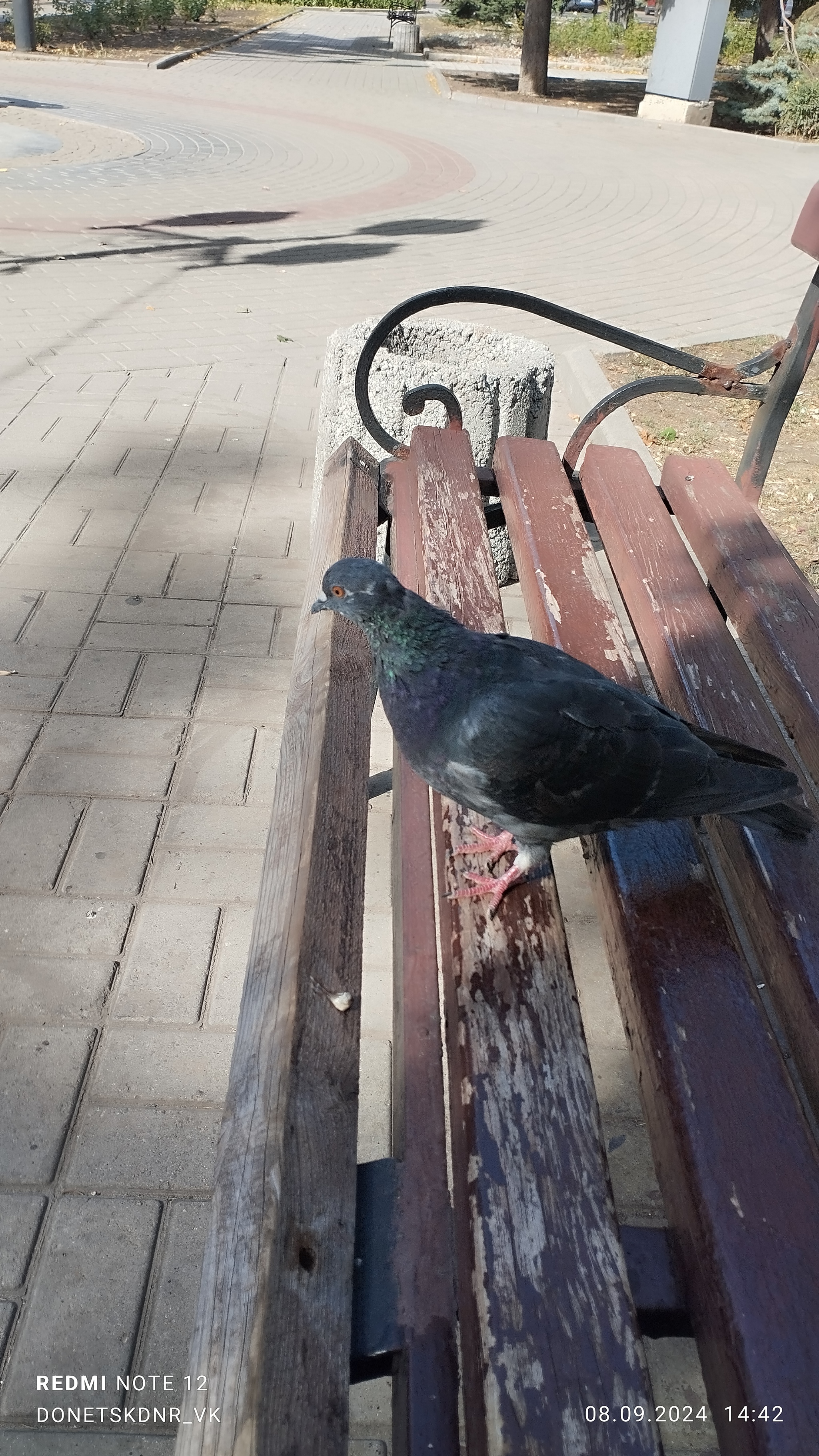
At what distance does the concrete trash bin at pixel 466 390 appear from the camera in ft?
13.4

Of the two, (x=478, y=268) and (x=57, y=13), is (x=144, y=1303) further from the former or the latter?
(x=57, y=13)

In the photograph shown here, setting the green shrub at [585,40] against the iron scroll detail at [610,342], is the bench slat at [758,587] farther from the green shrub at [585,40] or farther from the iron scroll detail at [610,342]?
the green shrub at [585,40]

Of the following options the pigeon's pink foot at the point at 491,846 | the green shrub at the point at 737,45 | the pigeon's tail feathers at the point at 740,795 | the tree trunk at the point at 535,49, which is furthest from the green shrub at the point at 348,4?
the pigeon's tail feathers at the point at 740,795

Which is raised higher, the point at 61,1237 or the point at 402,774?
the point at 402,774

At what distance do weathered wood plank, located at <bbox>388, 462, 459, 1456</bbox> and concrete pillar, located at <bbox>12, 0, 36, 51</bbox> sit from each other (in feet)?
77.7

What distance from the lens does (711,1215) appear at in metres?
1.13

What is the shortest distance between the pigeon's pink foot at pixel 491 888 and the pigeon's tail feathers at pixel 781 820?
380mm

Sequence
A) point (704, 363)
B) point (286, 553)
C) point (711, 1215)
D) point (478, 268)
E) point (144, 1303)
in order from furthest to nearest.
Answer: point (478, 268) → point (286, 553) → point (704, 363) → point (144, 1303) → point (711, 1215)

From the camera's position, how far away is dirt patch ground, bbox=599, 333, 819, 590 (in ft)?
16.4

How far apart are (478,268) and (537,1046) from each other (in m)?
8.58

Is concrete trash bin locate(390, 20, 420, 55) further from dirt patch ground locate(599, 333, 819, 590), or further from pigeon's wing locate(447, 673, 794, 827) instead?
pigeon's wing locate(447, 673, 794, 827)

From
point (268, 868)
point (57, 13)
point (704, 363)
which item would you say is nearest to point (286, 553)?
point (704, 363)

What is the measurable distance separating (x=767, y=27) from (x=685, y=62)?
17.8 ft

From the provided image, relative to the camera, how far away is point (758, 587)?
238cm
